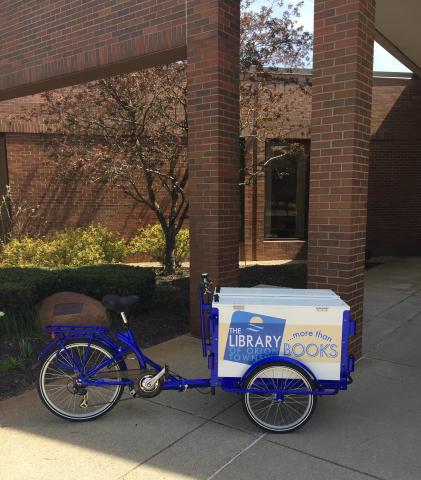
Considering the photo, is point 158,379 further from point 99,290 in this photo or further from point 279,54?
point 279,54

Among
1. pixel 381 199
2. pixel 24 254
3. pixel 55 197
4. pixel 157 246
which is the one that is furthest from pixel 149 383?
pixel 381 199

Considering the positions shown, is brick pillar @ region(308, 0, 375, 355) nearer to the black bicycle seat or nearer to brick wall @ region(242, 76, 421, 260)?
the black bicycle seat

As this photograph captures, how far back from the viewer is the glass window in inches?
448

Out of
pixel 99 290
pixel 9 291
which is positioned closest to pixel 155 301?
pixel 99 290

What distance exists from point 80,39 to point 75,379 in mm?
4742

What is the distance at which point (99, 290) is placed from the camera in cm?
585

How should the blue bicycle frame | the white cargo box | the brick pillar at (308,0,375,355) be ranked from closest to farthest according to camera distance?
1. the white cargo box
2. the blue bicycle frame
3. the brick pillar at (308,0,375,355)

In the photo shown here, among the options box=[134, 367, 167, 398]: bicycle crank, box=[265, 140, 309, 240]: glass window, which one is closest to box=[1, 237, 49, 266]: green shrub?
box=[265, 140, 309, 240]: glass window

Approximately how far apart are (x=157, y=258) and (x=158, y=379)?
6.71 metres

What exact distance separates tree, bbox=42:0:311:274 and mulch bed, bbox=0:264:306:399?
6.60 ft

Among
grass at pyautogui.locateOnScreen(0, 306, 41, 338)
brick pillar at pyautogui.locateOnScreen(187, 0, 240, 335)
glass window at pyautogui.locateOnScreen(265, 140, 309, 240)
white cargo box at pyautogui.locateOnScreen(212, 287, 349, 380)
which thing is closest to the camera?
white cargo box at pyautogui.locateOnScreen(212, 287, 349, 380)

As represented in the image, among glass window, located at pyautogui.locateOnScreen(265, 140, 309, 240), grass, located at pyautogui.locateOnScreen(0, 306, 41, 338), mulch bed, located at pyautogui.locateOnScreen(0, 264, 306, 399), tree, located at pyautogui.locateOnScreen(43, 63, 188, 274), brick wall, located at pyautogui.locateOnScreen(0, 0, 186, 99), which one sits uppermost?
brick wall, located at pyautogui.locateOnScreen(0, 0, 186, 99)

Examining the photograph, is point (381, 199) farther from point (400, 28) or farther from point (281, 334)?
point (281, 334)

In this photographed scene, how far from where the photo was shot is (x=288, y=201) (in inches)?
456
